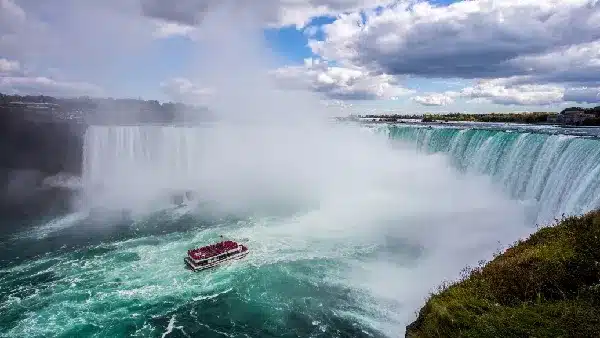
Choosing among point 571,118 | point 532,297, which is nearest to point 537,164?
point 532,297

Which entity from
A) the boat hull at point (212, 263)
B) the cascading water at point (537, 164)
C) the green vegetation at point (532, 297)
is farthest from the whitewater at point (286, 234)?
the green vegetation at point (532, 297)

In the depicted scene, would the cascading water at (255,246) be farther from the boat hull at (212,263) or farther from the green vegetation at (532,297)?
the green vegetation at (532,297)

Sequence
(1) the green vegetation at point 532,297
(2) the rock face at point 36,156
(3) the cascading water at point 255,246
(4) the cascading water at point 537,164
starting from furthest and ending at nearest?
(2) the rock face at point 36,156, (4) the cascading water at point 537,164, (3) the cascading water at point 255,246, (1) the green vegetation at point 532,297

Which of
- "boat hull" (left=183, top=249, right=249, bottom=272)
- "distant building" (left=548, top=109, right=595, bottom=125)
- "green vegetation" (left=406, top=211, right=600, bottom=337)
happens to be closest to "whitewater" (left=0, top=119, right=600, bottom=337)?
"boat hull" (left=183, top=249, right=249, bottom=272)

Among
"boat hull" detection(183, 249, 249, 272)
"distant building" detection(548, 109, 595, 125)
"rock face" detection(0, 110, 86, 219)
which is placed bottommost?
"boat hull" detection(183, 249, 249, 272)

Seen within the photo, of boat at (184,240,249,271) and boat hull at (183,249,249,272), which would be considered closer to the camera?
boat hull at (183,249,249,272)

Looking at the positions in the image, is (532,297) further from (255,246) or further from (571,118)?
(571,118)

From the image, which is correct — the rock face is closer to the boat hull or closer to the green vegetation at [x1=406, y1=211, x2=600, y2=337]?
the boat hull
